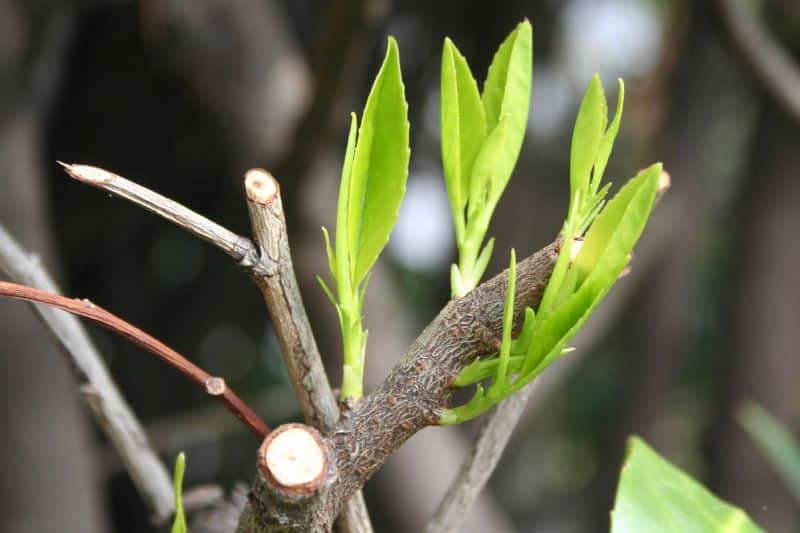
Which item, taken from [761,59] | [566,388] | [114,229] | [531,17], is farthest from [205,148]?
[566,388]

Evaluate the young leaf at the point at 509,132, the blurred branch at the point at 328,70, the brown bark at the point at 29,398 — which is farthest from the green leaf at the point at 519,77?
the brown bark at the point at 29,398

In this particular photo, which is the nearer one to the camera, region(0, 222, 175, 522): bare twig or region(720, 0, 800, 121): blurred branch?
region(0, 222, 175, 522): bare twig

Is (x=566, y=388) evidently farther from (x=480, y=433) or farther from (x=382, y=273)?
(x=480, y=433)

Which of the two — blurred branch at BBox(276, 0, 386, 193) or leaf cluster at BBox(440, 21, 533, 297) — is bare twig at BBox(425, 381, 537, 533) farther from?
blurred branch at BBox(276, 0, 386, 193)

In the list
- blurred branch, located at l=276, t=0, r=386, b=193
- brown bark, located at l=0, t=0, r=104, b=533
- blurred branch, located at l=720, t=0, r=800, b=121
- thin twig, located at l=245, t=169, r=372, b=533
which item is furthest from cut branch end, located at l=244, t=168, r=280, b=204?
blurred branch, located at l=720, t=0, r=800, b=121

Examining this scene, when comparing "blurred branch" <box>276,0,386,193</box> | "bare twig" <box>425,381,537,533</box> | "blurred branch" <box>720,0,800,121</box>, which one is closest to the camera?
"bare twig" <box>425,381,537,533</box>

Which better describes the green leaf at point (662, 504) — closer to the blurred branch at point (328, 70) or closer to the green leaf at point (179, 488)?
the green leaf at point (179, 488)

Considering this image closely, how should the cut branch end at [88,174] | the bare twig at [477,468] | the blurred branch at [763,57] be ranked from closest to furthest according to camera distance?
the cut branch end at [88,174], the bare twig at [477,468], the blurred branch at [763,57]
